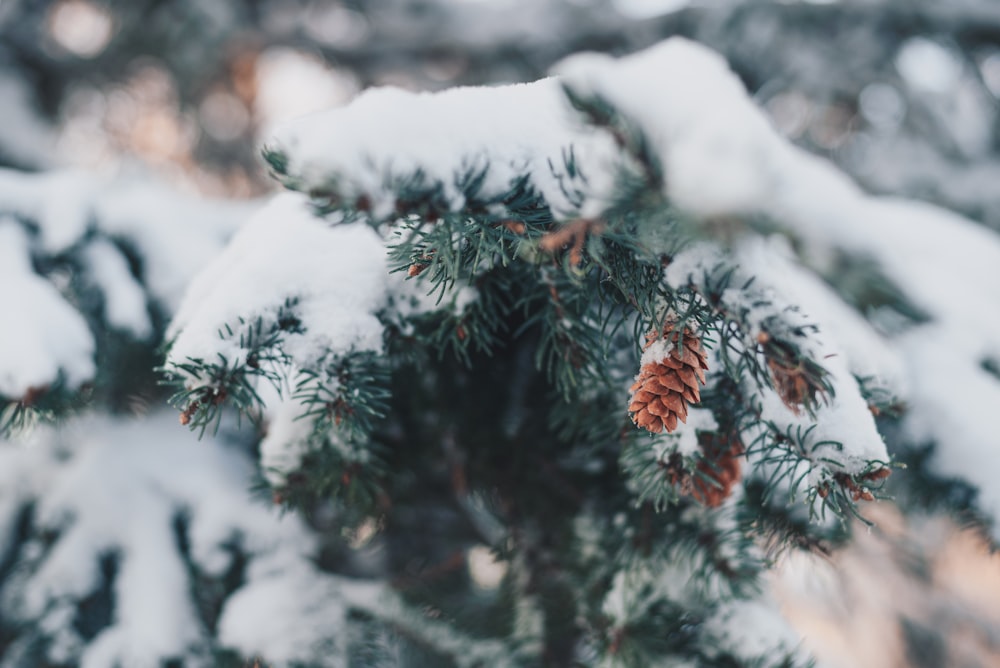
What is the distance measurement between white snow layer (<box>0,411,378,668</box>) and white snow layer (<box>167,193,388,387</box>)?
14.9 inches

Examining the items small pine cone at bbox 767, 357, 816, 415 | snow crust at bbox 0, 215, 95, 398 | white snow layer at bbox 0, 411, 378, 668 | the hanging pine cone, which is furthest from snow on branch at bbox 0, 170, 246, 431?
small pine cone at bbox 767, 357, 816, 415

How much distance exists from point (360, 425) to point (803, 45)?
2340mm

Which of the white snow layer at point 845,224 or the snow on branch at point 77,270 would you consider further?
the snow on branch at point 77,270

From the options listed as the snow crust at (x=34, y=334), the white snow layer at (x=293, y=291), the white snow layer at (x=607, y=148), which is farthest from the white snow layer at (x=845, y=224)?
the snow crust at (x=34, y=334)

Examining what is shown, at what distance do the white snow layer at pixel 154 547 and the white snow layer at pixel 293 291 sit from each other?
14.9 inches

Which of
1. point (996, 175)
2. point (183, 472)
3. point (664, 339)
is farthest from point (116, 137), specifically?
point (996, 175)

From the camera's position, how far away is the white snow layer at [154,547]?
0.96 meters

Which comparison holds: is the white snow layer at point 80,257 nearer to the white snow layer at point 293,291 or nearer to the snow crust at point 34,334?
the snow crust at point 34,334

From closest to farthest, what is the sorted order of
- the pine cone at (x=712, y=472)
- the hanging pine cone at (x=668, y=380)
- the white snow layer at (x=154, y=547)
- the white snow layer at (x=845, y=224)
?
the white snow layer at (x=845, y=224) → the hanging pine cone at (x=668, y=380) → the pine cone at (x=712, y=472) → the white snow layer at (x=154, y=547)

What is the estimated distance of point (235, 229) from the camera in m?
1.40

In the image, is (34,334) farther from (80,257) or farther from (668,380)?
(668,380)

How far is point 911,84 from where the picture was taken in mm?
2395

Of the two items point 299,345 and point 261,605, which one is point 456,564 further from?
point 299,345

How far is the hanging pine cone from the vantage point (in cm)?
54
